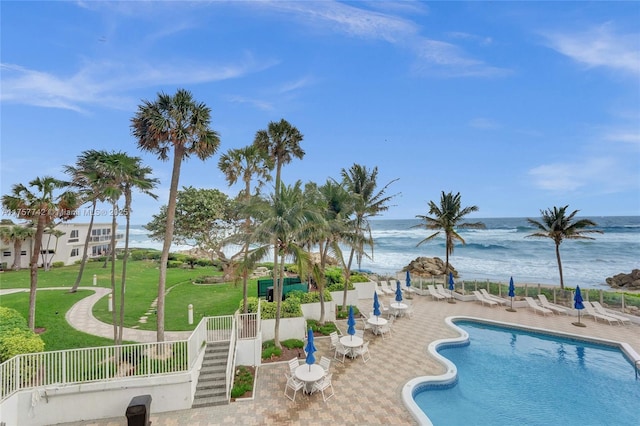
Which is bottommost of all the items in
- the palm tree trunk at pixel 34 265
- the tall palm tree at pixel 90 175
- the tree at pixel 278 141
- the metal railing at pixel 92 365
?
the metal railing at pixel 92 365

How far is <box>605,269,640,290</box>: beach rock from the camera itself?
2914 cm

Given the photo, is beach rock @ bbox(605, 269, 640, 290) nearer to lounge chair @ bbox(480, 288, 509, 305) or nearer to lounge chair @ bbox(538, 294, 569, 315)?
lounge chair @ bbox(538, 294, 569, 315)

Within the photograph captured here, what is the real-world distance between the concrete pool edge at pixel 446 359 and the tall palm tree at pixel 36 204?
Answer: 49.4 feet

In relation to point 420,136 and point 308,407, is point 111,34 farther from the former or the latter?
point 420,136

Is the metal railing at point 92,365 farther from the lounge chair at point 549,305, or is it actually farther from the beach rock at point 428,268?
the beach rock at point 428,268

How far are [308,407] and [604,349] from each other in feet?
48.8

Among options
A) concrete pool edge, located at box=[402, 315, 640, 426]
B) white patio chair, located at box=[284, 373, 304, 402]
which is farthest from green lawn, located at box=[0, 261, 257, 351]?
concrete pool edge, located at box=[402, 315, 640, 426]

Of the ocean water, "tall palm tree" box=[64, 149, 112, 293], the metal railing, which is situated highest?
"tall palm tree" box=[64, 149, 112, 293]

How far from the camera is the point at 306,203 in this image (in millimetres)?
12578

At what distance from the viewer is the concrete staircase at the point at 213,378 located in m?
8.93

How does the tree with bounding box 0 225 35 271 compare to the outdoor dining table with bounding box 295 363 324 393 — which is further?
the tree with bounding box 0 225 35 271

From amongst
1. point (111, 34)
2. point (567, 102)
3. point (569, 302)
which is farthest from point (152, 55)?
point (567, 102)

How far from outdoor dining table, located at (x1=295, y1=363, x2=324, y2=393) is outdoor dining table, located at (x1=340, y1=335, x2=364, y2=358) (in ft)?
7.72

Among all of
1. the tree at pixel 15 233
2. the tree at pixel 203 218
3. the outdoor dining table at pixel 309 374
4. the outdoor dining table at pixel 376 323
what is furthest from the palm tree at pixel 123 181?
the tree at pixel 15 233
